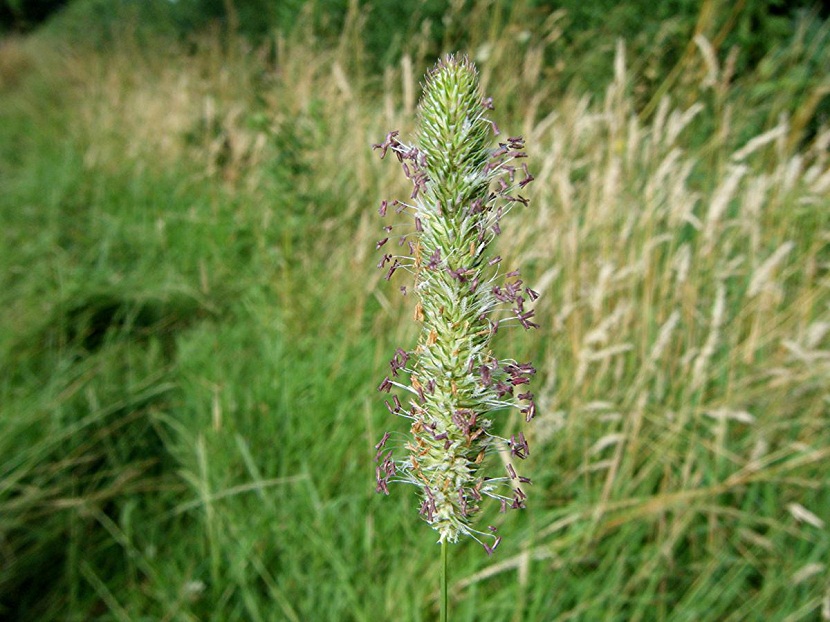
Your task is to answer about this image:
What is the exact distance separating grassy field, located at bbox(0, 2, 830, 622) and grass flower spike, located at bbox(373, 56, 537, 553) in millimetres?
1030

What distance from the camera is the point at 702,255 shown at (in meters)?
2.78

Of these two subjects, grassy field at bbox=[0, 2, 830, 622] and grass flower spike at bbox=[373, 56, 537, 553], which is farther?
grassy field at bbox=[0, 2, 830, 622]

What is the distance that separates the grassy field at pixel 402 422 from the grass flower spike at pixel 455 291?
1.03 metres

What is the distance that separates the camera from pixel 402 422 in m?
2.50

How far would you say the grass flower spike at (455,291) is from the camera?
82 centimetres

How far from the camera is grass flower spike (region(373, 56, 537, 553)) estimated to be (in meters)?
0.82

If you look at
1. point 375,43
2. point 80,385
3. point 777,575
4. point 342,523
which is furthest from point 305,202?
point 375,43

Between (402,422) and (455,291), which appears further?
(402,422)

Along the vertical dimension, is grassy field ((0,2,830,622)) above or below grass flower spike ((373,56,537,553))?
below

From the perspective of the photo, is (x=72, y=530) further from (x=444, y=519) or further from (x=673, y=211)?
(x=673, y=211)

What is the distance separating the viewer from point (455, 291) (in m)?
0.86

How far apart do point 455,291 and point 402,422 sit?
170 cm

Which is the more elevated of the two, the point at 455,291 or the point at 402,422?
the point at 455,291

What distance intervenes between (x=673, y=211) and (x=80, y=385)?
2.36 metres
